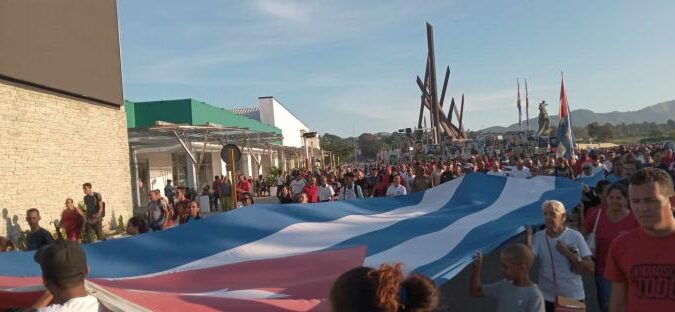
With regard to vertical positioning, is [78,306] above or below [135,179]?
below

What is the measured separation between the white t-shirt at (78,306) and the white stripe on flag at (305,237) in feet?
7.12

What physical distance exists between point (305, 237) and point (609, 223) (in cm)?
291

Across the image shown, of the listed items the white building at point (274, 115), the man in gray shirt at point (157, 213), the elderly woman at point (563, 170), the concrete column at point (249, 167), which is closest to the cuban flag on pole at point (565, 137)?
the elderly woman at point (563, 170)

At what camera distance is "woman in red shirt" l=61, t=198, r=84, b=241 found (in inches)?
401

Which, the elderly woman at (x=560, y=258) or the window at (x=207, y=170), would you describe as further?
the window at (x=207, y=170)

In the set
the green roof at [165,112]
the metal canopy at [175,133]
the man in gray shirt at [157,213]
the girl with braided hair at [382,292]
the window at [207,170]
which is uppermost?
the green roof at [165,112]

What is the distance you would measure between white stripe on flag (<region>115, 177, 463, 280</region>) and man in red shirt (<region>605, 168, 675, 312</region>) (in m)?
3.21

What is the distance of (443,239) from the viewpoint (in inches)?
225

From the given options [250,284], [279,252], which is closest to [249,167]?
[279,252]

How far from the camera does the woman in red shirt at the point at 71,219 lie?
401 inches

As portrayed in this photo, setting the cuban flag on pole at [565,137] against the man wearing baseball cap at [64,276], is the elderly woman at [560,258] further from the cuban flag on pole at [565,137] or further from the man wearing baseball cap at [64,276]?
the cuban flag on pole at [565,137]

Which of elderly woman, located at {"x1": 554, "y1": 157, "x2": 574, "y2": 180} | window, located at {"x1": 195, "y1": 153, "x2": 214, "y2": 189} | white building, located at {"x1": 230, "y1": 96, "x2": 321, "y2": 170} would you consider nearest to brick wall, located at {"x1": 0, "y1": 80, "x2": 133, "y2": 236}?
elderly woman, located at {"x1": 554, "y1": 157, "x2": 574, "y2": 180}

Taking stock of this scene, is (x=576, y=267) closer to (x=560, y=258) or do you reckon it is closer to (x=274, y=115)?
(x=560, y=258)

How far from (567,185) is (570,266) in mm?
4668
